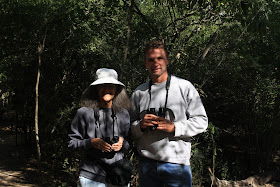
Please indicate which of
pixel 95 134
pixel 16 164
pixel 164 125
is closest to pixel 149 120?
pixel 164 125

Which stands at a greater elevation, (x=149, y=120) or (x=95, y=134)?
(x=149, y=120)

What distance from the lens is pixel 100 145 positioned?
6.78 feet

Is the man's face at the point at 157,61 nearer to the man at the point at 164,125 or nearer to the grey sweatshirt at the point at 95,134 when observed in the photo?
the man at the point at 164,125

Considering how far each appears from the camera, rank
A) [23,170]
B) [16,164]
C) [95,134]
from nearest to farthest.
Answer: [95,134] < [23,170] < [16,164]

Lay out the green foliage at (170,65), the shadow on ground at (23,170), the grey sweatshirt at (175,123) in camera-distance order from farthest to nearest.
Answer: the shadow on ground at (23,170)
the green foliage at (170,65)
the grey sweatshirt at (175,123)

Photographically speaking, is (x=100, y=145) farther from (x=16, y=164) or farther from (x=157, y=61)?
(x=16, y=164)

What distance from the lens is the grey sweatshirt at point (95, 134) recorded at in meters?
2.12

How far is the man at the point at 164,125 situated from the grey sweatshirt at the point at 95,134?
11cm

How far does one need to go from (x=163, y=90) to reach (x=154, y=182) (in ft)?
2.24

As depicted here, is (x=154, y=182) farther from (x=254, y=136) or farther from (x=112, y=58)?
(x=254, y=136)

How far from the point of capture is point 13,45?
7.08 metres

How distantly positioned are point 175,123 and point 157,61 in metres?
0.48

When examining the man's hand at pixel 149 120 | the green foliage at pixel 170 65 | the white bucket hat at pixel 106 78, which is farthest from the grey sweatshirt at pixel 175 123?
the green foliage at pixel 170 65

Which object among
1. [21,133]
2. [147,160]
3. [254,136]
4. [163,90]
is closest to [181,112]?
[163,90]
